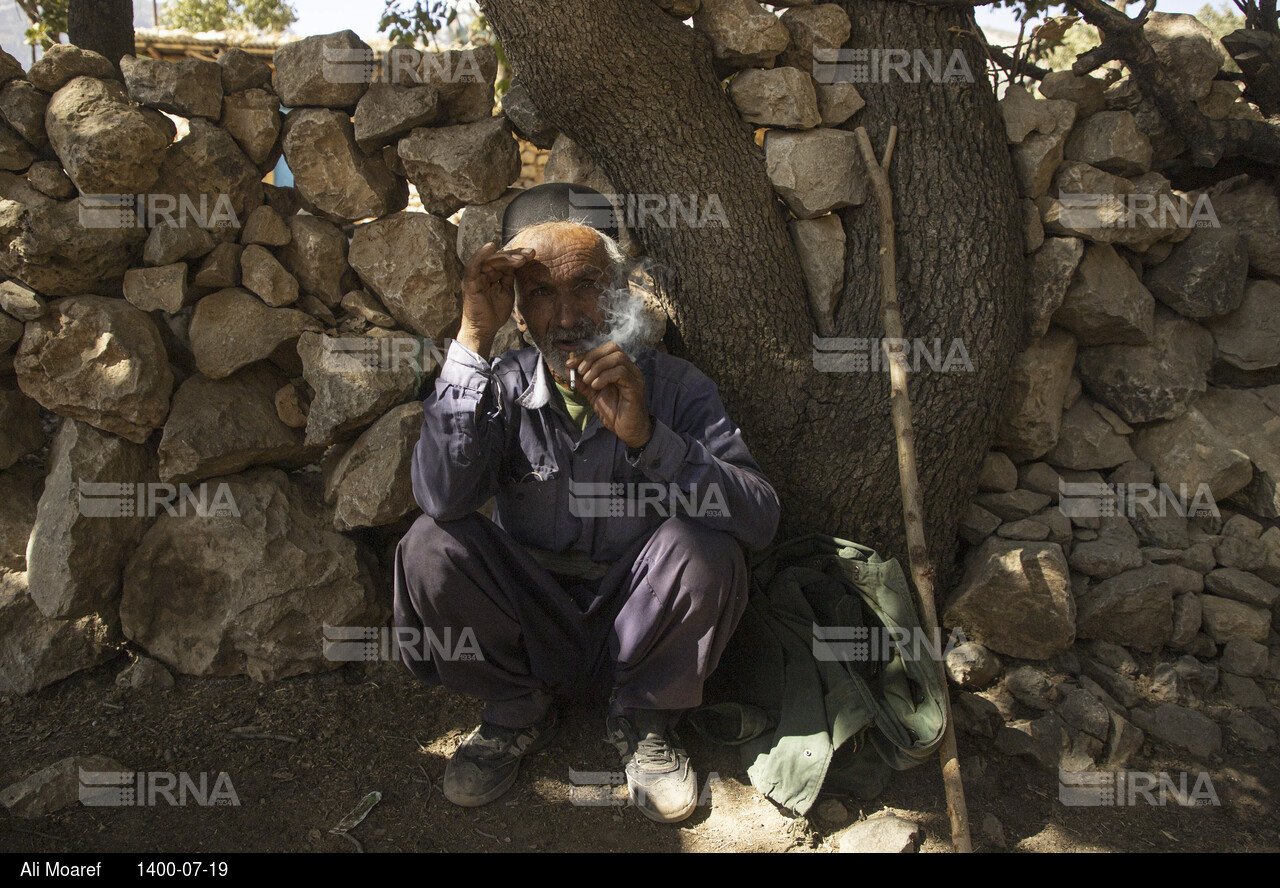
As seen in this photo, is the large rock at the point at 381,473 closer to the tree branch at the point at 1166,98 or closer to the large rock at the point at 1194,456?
the large rock at the point at 1194,456

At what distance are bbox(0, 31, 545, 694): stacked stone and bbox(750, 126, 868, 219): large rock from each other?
937 millimetres

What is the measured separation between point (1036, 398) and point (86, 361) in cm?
319

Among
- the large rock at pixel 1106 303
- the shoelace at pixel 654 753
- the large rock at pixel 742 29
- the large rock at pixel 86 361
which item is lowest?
the shoelace at pixel 654 753

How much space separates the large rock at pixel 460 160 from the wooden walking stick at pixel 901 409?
125cm

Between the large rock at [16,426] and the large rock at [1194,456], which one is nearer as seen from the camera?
the large rock at [16,426]

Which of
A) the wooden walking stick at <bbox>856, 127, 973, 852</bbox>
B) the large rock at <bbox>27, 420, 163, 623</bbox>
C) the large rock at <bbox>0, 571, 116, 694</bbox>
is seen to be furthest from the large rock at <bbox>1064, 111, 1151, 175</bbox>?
the large rock at <bbox>0, 571, 116, 694</bbox>

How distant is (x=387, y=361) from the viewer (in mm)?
2928

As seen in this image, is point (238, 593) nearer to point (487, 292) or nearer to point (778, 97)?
point (487, 292)

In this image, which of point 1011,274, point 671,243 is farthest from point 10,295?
point 1011,274

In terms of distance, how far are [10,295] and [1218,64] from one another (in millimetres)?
4218

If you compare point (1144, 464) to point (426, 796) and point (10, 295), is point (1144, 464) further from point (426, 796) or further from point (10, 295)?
point (10, 295)

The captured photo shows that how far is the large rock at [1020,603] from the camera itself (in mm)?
2814

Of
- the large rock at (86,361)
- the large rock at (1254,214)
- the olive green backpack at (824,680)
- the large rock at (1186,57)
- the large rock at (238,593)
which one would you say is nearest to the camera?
the olive green backpack at (824,680)

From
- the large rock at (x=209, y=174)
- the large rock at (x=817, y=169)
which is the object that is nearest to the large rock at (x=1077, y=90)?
the large rock at (x=817, y=169)
